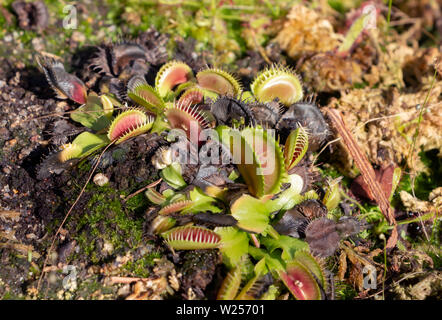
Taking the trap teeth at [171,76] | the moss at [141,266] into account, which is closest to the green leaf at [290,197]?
the moss at [141,266]

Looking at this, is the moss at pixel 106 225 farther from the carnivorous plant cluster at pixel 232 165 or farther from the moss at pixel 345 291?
the moss at pixel 345 291

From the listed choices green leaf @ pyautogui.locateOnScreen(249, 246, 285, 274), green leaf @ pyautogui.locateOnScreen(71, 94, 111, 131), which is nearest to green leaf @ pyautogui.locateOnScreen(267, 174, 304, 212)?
green leaf @ pyautogui.locateOnScreen(249, 246, 285, 274)

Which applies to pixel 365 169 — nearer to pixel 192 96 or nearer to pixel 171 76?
pixel 192 96

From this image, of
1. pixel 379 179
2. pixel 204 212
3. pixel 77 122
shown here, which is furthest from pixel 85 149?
pixel 379 179

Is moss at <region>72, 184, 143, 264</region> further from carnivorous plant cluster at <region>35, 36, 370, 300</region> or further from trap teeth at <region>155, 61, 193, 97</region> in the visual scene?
trap teeth at <region>155, 61, 193, 97</region>

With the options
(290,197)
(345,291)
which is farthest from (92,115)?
(345,291)
